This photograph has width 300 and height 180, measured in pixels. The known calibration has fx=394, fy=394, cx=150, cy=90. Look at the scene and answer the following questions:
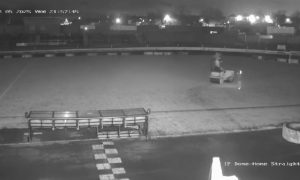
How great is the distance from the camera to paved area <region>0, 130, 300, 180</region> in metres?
9.34

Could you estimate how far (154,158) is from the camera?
10.4 meters

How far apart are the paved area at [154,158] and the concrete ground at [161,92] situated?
1.36m

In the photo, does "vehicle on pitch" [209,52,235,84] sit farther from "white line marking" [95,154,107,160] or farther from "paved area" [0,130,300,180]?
"white line marking" [95,154,107,160]

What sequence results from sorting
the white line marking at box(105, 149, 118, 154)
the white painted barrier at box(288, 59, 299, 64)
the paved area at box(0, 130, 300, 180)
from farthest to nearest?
the white painted barrier at box(288, 59, 299, 64)
the white line marking at box(105, 149, 118, 154)
the paved area at box(0, 130, 300, 180)

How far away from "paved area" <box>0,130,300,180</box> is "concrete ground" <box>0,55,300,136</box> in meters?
1.36

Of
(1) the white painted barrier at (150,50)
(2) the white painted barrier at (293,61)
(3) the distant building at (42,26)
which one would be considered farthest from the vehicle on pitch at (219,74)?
(3) the distant building at (42,26)

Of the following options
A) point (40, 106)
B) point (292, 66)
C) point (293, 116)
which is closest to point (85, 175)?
point (40, 106)

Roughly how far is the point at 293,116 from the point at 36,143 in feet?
31.3

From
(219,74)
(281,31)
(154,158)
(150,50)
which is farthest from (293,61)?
(154,158)

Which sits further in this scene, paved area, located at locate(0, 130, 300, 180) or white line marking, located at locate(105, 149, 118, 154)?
white line marking, located at locate(105, 149, 118, 154)

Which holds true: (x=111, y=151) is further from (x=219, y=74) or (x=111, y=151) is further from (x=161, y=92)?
(x=219, y=74)

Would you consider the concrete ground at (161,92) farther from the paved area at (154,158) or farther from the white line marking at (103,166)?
the white line marking at (103,166)

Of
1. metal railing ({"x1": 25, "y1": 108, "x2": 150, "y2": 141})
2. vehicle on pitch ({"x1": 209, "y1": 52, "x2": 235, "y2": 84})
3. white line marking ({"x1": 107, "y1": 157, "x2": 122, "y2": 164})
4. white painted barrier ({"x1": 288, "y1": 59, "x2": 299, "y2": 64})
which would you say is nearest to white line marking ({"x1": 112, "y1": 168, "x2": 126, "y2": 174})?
white line marking ({"x1": 107, "y1": 157, "x2": 122, "y2": 164})

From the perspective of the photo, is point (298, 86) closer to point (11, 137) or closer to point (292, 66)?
point (292, 66)
